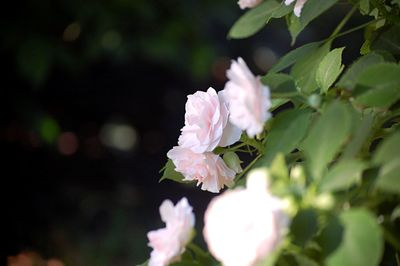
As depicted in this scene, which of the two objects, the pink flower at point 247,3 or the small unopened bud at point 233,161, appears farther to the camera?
the pink flower at point 247,3

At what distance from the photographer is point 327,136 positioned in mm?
370

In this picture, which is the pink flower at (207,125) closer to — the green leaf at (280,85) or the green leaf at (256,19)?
the green leaf at (280,85)

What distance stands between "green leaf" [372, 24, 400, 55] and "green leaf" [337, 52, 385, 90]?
71 mm

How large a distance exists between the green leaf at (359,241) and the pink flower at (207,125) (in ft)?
0.53

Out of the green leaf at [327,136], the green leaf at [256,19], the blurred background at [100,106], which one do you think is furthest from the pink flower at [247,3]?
the blurred background at [100,106]

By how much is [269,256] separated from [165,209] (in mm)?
114

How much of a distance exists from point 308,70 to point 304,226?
0.81ft

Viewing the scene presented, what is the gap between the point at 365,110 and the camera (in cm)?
49

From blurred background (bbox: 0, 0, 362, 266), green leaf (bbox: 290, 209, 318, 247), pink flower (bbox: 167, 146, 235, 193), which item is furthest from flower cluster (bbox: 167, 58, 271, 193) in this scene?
blurred background (bbox: 0, 0, 362, 266)

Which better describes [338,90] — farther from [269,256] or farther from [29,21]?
[29,21]

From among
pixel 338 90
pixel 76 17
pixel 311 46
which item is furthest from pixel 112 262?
pixel 338 90

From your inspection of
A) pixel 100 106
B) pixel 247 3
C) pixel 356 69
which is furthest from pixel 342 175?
pixel 100 106

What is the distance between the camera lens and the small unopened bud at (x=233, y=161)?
1.75 ft

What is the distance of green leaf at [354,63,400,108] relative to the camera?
412 millimetres
